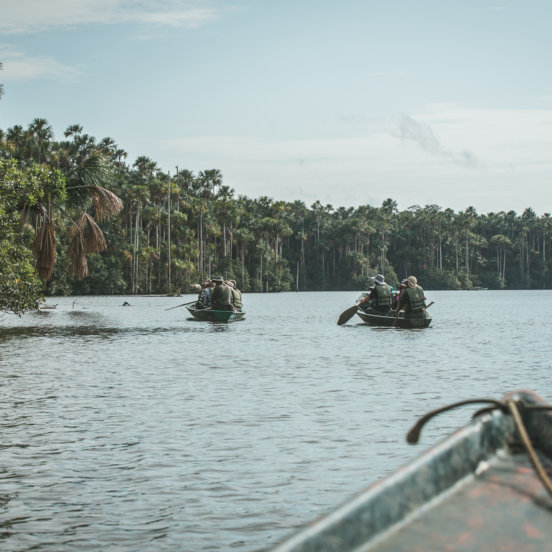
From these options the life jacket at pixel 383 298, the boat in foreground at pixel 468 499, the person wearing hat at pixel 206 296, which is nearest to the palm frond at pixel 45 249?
the person wearing hat at pixel 206 296

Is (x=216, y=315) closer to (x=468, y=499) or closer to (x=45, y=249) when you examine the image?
(x=45, y=249)

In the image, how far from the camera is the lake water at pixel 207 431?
21.0ft

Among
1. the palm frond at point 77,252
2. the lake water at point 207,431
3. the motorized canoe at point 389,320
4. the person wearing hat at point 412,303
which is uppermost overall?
the palm frond at point 77,252

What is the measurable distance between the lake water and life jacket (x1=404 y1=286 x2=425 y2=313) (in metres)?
6.26

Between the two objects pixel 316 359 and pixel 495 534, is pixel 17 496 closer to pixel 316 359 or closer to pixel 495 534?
pixel 495 534

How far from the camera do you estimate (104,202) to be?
28.1m

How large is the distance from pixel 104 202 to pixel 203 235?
77139 mm

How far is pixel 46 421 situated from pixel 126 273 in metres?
81.2

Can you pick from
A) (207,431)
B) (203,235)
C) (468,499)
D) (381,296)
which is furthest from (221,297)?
Answer: (203,235)

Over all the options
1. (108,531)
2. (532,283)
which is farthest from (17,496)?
(532,283)

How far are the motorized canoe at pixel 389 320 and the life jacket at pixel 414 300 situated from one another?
1.30 feet

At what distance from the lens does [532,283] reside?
157m

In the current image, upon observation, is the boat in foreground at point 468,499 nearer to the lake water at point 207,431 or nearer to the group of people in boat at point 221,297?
the lake water at point 207,431

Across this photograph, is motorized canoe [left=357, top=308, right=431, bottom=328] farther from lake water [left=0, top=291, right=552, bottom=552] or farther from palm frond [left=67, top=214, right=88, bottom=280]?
palm frond [left=67, top=214, right=88, bottom=280]
